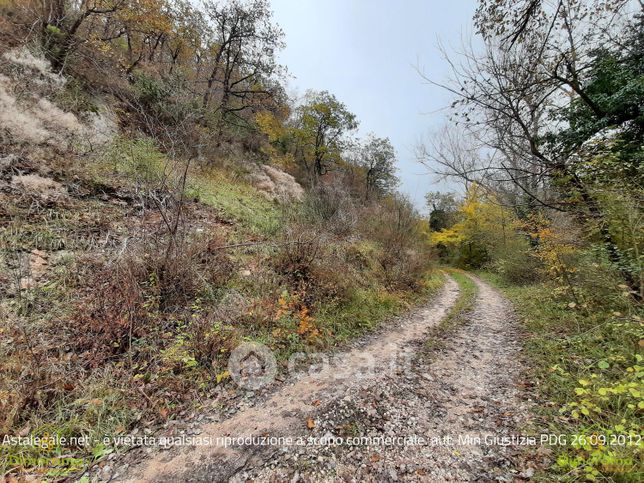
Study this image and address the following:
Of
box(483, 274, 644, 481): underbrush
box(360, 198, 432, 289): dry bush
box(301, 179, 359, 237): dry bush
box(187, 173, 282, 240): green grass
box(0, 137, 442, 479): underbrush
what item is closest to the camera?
box(483, 274, 644, 481): underbrush

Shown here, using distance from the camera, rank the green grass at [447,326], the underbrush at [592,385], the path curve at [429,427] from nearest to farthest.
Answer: the underbrush at [592,385] < the path curve at [429,427] < the green grass at [447,326]

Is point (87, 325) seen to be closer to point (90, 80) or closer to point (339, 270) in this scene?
point (339, 270)

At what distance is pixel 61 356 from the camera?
125 inches

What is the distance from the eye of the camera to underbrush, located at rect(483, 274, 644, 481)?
212 cm

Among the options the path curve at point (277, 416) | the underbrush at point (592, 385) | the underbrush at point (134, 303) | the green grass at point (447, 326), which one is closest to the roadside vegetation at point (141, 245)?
the underbrush at point (134, 303)

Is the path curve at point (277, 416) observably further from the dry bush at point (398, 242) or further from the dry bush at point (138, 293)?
the dry bush at point (398, 242)
